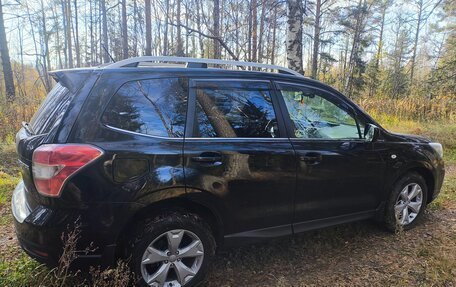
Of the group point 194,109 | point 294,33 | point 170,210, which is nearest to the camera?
point 170,210

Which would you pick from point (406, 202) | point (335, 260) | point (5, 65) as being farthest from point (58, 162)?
point (5, 65)

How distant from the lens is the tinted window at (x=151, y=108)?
8.25 feet

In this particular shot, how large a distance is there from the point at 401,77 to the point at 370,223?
31.6 m

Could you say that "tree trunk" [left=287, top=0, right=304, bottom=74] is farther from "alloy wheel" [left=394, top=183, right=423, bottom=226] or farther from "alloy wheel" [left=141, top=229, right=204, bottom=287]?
"alloy wheel" [left=141, top=229, right=204, bottom=287]

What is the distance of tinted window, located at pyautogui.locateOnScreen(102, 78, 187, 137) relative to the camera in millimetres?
2514

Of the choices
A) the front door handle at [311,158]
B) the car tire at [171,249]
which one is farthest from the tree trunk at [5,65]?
the front door handle at [311,158]

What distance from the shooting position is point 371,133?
11.9 ft

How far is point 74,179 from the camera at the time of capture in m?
2.27

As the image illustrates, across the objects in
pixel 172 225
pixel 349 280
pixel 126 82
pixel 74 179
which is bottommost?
pixel 349 280

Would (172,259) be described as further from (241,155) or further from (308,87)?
(308,87)

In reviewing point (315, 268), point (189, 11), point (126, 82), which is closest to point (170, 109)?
point (126, 82)

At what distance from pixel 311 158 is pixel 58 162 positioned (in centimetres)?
221

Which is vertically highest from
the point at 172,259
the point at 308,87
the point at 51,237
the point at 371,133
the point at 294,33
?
the point at 294,33

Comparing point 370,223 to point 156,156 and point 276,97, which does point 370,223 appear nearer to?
point 276,97
